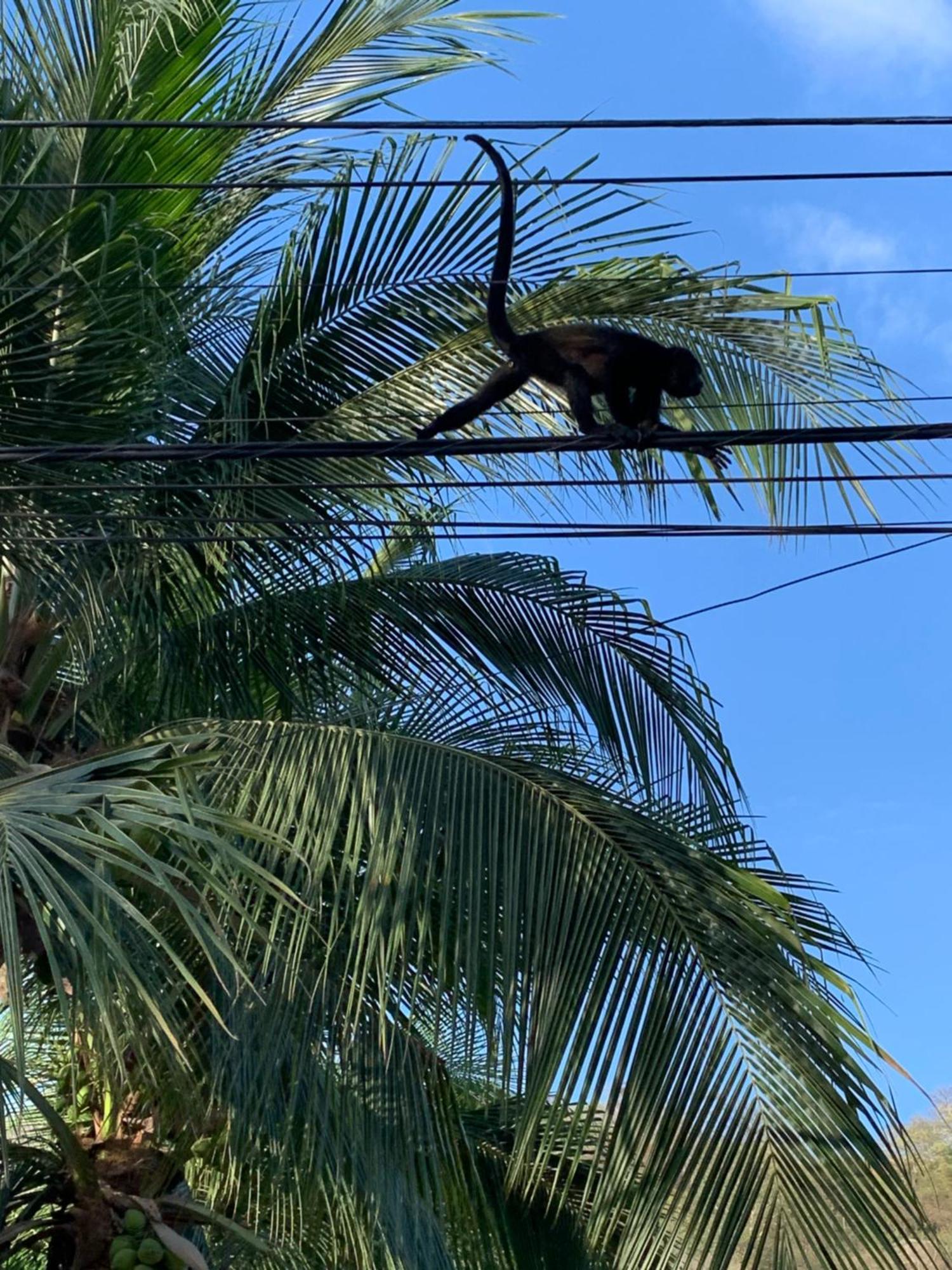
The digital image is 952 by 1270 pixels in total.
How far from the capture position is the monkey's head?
22.1 ft

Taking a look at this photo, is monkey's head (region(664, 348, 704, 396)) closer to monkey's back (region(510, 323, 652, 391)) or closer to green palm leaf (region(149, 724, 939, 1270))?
monkey's back (region(510, 323, 652, 391))

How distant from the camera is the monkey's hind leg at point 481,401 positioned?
6.89m

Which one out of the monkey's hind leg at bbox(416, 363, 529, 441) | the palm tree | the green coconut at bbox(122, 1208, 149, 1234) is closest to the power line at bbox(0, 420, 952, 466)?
the palm tree

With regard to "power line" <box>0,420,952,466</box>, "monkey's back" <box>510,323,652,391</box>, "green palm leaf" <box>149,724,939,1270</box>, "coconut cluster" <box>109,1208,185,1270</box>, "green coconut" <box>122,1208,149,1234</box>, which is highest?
"monkey's back" <box>510,323,652,391</box>

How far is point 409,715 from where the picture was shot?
660 centimetres

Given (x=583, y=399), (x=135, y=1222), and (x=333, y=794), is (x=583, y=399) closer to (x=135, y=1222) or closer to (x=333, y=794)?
(x=333, y=794)

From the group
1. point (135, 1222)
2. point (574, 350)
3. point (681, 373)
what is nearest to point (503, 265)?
point (574, 350)

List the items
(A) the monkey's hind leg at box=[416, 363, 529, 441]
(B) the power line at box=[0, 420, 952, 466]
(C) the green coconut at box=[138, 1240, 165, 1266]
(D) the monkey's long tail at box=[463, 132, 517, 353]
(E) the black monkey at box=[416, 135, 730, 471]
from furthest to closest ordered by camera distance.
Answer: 1. (A) the monkey's hind leg at box=[416, 363, 529, 441]
2. (E) the black monkey at box=[416, 135, 730, 471]
3. (C) the green coconut at box=[138, 1240, 165, 1266]
4. (D) the monkey's long tail at box=[463, 132, 517, 353]
5. (B) the power line at box=[0, 420, 952, 466]

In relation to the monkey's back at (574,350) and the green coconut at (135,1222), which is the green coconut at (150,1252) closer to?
the green coconut at (135,1222)

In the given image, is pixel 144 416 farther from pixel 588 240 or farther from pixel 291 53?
pixel 291 53

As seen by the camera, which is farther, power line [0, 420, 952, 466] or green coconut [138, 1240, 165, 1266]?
green coconut [138, 1240, 165, 1266]

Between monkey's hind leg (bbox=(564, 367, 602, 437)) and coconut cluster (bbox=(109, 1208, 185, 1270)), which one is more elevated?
monkey's hind leg (bbox=(564, 367, 602, 437))

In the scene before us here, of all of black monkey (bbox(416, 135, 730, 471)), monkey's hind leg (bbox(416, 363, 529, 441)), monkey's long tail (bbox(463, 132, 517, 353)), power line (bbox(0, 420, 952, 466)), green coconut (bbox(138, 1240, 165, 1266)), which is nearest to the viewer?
power line (bbox(0, 420, 952, 466))

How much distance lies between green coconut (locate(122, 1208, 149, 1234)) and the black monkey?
3.29 metres
